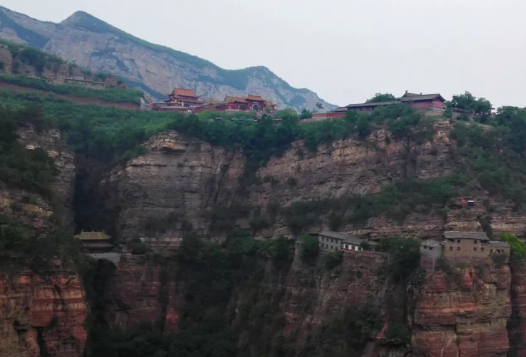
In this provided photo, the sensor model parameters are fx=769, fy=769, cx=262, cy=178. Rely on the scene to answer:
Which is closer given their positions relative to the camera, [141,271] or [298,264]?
[298,264]

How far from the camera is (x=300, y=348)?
37688mm

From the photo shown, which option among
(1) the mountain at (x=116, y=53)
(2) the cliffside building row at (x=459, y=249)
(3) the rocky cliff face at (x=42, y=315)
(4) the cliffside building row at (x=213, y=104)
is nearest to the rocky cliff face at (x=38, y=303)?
(3) the rocky cliff face at (x=42, y=315)

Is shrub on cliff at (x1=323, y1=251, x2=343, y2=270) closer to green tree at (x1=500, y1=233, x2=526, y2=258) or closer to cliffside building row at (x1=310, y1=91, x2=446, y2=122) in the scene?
green tree at (x1=500, y1=233, x2=526, y2=258)

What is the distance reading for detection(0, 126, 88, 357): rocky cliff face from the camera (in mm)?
28781

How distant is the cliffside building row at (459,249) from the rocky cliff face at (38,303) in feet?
50.3

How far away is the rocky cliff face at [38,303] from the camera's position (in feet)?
94.4

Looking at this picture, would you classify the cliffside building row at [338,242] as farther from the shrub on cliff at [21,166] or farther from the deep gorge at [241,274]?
the shrub on cliff at [21,166]

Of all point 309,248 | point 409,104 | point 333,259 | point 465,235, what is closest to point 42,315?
point 333,259

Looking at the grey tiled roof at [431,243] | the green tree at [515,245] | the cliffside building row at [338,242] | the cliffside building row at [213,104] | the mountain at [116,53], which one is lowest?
the cliffside building row at [338,242]

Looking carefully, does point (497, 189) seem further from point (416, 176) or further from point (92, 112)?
point (92, 112)

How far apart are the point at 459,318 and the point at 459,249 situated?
3.11m

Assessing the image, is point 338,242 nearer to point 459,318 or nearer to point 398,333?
point 398,333

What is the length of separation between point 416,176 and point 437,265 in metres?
9.46

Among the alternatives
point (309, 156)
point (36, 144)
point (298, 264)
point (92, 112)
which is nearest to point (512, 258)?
point (298, 264)
